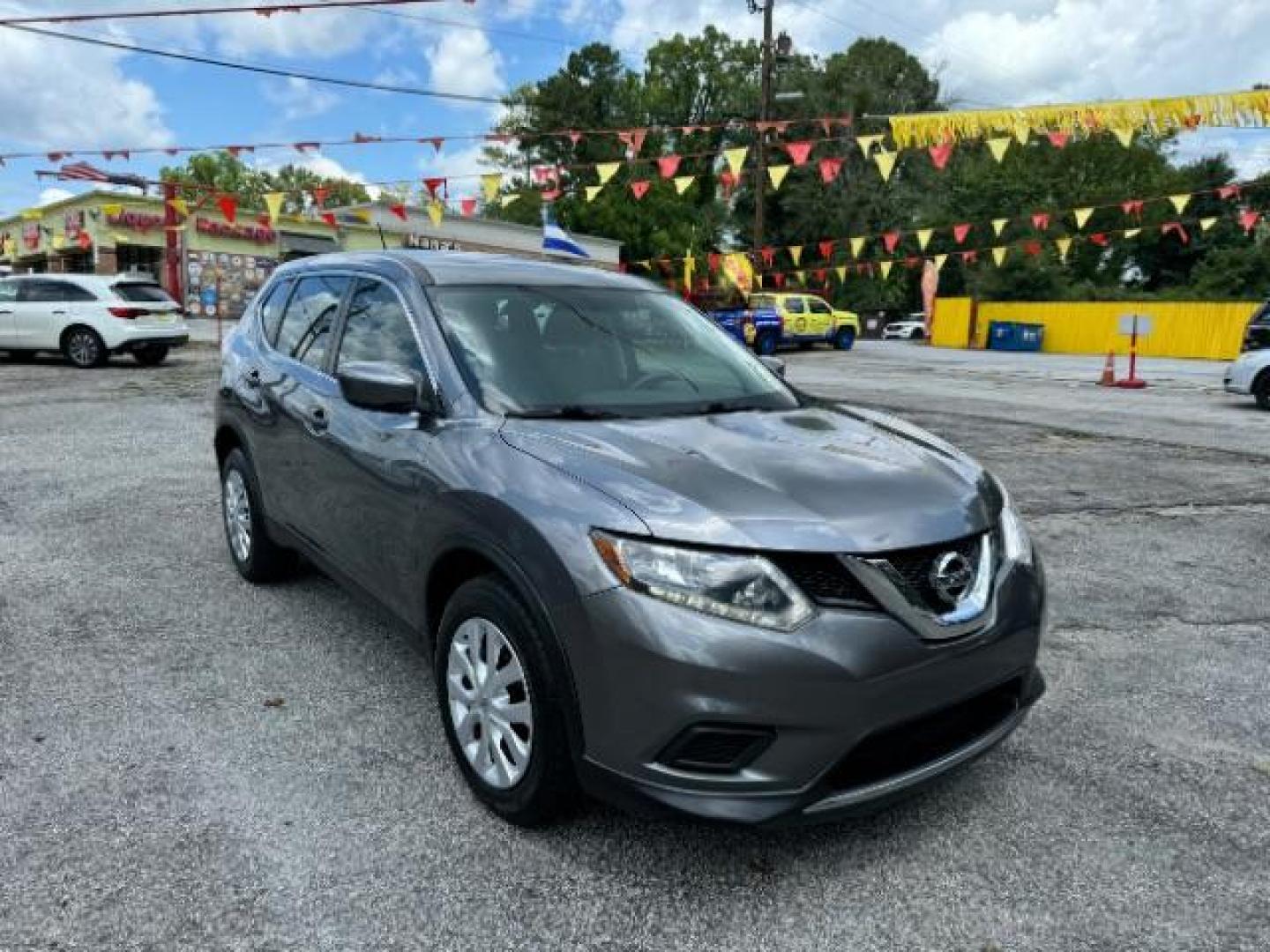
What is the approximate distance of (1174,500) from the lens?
280 inches

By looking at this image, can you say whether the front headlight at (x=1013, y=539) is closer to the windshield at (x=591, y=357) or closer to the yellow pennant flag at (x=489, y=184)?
the windshield at (x=591, y=357)

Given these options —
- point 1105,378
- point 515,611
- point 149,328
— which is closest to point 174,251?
point 149,328

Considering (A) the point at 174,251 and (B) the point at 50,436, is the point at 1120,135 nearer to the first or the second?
(B) the point at 50,436

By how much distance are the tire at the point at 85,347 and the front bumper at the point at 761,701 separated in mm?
17110

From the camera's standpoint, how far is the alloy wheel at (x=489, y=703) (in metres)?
2.54

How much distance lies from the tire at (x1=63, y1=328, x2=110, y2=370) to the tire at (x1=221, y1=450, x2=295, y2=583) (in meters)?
13.7

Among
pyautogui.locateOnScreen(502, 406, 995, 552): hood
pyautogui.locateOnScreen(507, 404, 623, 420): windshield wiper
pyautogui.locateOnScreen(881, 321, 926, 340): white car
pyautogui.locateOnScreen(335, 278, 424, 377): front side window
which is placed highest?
pyautogui.locateOnScreen(335, 278, 424, 377): front side window

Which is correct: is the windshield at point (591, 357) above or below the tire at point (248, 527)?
above

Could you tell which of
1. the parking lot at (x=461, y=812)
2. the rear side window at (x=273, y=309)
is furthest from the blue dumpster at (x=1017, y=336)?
the rear side window at (x=273, y=309)

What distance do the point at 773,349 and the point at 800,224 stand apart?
2444cm

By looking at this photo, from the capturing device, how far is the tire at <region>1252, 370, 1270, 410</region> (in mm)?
13250

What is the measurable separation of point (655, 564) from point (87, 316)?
17248 millimetres

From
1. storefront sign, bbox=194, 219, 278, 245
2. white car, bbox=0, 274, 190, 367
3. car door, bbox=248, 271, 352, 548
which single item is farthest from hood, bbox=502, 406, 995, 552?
storefront sign, bbox=194, 219, 278, 245

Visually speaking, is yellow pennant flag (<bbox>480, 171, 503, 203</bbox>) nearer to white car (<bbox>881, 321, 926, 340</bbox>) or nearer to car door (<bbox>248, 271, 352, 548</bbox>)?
car door (<bbox>248, 271, 352, 548</bbox>)
